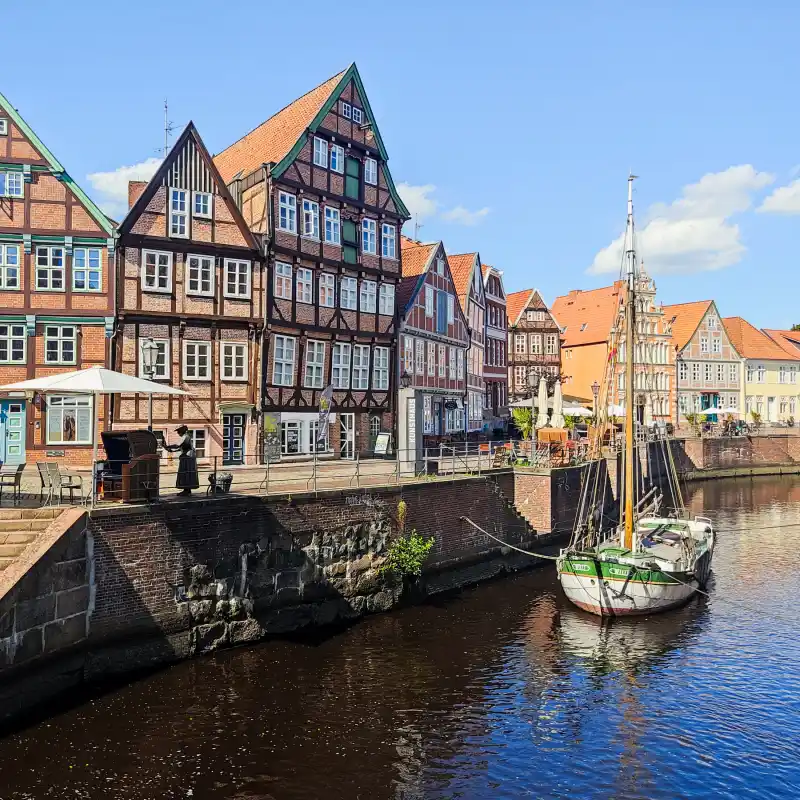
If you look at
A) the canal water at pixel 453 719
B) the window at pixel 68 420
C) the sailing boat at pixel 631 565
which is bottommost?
the canal water at pixel 453 719

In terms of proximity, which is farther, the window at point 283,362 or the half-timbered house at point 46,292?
the window at point 283,362

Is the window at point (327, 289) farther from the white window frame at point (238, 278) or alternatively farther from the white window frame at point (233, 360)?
the white window frame at point (233, 360)

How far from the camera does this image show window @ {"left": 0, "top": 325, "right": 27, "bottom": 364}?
25.1m

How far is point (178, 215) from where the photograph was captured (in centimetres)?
2708

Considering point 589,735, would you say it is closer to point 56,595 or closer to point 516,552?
point 56,595

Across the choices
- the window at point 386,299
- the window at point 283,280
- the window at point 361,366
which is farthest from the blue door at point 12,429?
the window at point 386,299

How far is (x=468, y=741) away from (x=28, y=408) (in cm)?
1947

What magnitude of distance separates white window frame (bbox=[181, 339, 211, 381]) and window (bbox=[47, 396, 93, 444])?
3505 millimetres

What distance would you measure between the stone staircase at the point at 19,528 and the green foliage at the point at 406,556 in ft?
29.3

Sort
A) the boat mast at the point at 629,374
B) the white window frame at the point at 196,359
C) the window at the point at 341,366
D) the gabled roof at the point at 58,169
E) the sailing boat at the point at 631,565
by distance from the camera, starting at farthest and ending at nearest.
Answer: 1. the window at the point at 341,366
2. the white window frame at the point at 196,359
3. the gabled roof at the point at 58,169
4. the boat mast at the point at 629,374
5. the sailing boat at the point at 631,565

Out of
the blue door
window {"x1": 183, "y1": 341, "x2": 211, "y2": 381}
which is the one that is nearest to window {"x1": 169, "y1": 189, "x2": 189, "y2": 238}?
window {"x1": 183, "y1": 341, "x2": 211, "y2": 381}

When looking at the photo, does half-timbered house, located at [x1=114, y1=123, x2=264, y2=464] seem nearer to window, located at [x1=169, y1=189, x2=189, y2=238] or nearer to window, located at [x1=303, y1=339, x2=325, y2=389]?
window, located at [x1=169, y1=189, x2=189, y2=238]

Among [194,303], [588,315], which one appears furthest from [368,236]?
[588,315]

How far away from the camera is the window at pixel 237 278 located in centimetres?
2805
